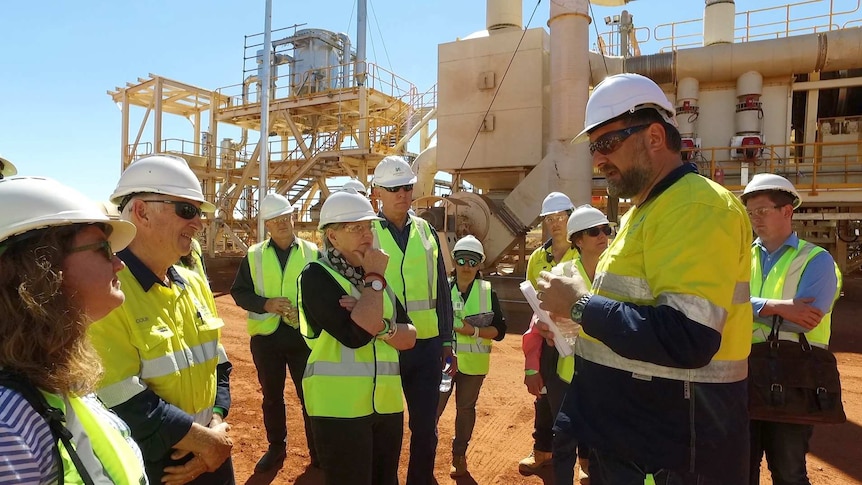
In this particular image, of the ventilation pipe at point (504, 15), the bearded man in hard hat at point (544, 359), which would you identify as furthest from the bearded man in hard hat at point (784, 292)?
the ventilation pipe at point (504, 15)

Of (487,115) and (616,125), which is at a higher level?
(487,115)

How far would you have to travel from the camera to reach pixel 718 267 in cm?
173

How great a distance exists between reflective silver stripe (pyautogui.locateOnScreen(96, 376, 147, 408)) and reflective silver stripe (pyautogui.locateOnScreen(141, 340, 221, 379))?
0.07m

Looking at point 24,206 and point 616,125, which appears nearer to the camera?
point 24,206

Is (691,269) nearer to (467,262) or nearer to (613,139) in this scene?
(613,139)

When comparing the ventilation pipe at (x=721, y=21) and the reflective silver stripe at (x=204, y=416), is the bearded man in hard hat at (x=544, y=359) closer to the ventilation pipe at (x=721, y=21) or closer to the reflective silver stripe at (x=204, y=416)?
the reflective silver stripe at (x=204, y=416)

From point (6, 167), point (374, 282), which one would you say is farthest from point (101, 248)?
point (6, 167)

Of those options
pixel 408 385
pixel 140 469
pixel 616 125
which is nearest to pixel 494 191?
pixel 408 385

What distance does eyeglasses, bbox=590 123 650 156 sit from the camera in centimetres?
199

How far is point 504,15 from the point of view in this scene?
45.6 feet

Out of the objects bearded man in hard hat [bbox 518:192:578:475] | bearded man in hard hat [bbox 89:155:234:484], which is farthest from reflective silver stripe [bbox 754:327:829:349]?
bearded man in hard hat [bbox 89:155:234:484]

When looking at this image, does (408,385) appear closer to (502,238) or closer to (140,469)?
(140,469)

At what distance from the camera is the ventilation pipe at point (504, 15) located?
45.5ft

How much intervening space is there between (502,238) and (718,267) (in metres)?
10.2
